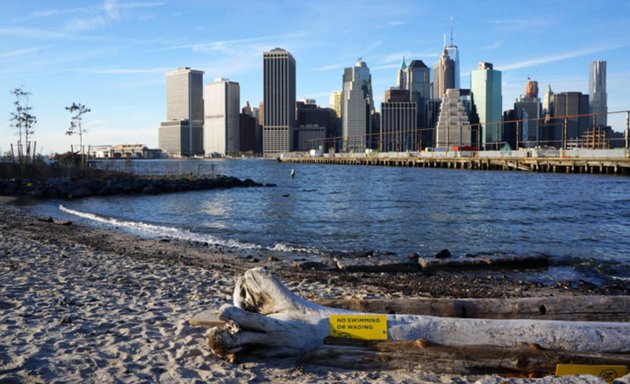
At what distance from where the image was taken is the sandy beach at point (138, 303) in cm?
539

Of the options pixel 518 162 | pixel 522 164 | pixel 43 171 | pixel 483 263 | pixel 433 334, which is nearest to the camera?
pixel 433 334

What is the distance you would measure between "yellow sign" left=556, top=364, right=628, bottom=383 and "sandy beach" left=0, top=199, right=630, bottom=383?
499 millimetres

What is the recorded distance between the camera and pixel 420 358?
5.35m

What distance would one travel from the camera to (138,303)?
8.15 meters

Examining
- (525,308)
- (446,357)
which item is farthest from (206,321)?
(525,308)

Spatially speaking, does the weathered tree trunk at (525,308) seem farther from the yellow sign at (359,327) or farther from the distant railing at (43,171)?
the distant railing at (43,171)

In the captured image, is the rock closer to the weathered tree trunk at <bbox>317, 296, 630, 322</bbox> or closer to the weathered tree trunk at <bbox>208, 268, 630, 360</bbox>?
the weathered tree trunk at <bbox>317, 296, 630, 322</bbox>

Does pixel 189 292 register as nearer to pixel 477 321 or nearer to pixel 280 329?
pixel 280 329

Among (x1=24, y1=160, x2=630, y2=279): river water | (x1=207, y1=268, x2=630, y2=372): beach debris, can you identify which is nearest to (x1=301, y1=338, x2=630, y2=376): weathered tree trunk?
(x1=207, y1=268, x2=630, y2=372): beach debris

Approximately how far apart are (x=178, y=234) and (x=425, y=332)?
15459 millimetres

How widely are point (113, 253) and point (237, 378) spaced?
9386 mm

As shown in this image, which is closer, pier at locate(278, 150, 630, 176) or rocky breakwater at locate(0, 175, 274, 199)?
rocky breakwater at locate(0, 175, 274, 199)

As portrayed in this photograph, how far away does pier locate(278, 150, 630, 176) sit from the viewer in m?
63.7

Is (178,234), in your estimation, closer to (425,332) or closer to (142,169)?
(425,332)
